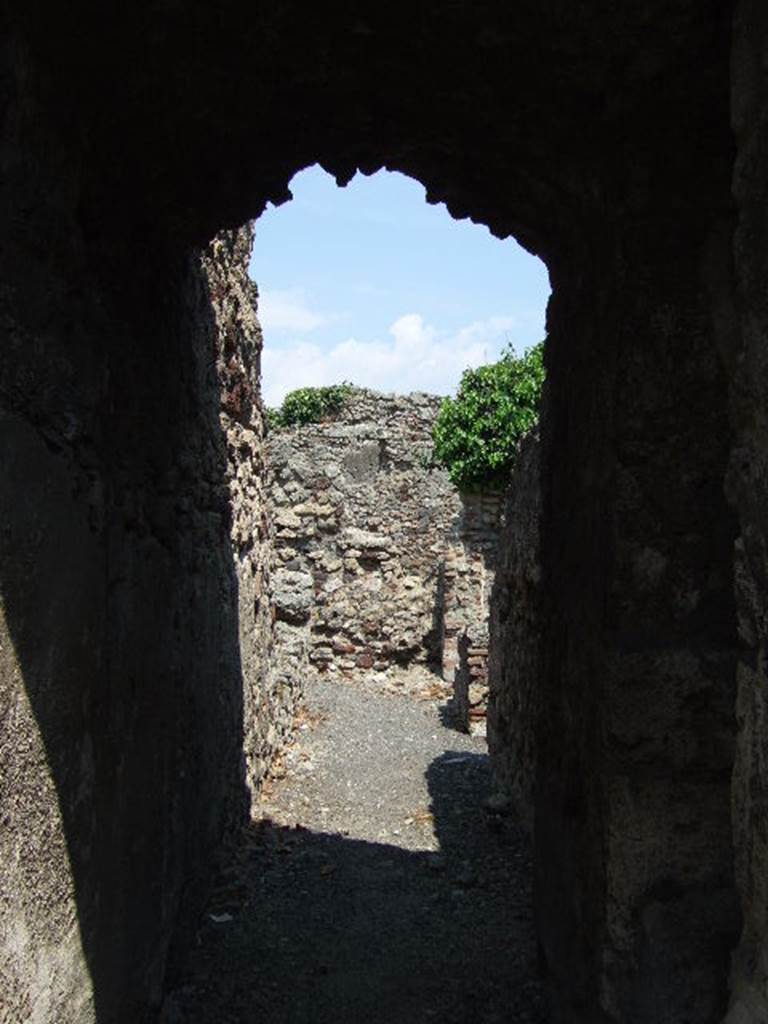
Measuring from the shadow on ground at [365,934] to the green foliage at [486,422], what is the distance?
686 centimetres

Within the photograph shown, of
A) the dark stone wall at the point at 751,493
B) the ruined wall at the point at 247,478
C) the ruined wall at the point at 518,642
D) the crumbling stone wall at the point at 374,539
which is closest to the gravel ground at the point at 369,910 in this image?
the ruined wall at the point at 518,642

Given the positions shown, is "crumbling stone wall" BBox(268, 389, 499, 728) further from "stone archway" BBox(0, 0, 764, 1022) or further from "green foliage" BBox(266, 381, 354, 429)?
"stone archway" BBox(0, 0, 764, 1022)

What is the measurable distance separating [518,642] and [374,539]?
6611 millimetres

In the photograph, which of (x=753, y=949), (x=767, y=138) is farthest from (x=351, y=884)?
(x=767, y=138)

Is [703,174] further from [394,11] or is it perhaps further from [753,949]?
[753,949]

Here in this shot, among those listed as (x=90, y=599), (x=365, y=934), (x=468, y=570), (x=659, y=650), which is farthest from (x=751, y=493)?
(x=468, y=570)

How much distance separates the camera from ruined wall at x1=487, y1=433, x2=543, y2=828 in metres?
4.77

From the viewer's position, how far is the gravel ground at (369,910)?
123 inches

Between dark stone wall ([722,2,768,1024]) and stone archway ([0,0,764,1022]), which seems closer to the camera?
dark stone wall ([722,2,768,1024])

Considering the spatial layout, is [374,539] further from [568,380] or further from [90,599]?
[90,599]

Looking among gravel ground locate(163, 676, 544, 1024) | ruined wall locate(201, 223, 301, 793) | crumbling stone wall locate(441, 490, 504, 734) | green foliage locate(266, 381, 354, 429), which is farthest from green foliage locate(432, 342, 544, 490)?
gravel ground locate(163, 676, 544, 1024)

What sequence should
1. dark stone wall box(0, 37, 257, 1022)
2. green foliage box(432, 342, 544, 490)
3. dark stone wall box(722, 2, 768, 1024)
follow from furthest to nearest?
green foliage box(432, 342, 544, 490), dark stone wall box(0, 37, 257, 1022), dark stone wall box(722, 2, 768, 1024)

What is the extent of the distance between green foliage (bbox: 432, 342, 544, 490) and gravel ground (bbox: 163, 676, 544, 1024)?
18.1ft

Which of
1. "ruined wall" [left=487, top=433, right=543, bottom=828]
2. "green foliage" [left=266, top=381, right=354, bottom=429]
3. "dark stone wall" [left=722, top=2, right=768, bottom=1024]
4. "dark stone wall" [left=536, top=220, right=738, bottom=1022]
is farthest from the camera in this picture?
"green foliage" [left=266, top=381, right=354, bottom=429]
